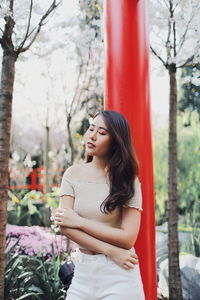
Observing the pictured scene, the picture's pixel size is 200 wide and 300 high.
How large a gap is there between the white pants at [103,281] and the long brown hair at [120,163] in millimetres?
227

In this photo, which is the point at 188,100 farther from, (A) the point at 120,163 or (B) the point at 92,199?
(B) the point at 92,199

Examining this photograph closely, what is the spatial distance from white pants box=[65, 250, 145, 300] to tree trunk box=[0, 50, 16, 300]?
150 cm

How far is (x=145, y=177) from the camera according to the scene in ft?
7.50

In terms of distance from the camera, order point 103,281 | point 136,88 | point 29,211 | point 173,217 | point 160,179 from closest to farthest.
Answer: point 103,281 < point 136,88 < point 173,217 < point 29,211 < point 160,179

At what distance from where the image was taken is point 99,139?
5.69 feet

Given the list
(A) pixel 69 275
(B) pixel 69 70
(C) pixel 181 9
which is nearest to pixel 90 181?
(A) pixel 69 275

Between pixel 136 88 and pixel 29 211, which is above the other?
pixel 136 88

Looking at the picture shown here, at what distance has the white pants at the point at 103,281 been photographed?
154cm

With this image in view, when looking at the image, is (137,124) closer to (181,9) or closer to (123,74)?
(123,74)

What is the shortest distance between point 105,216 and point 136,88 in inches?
37.9

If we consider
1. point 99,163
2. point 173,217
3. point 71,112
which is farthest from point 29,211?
point 99,163

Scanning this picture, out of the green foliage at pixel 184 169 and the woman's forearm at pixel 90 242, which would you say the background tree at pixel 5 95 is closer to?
the woman's forearm at pixel 90 242

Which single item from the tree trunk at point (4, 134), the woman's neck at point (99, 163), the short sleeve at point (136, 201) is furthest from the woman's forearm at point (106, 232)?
the tree trunk at point (4, 134)

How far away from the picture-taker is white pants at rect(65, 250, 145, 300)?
154 cm
